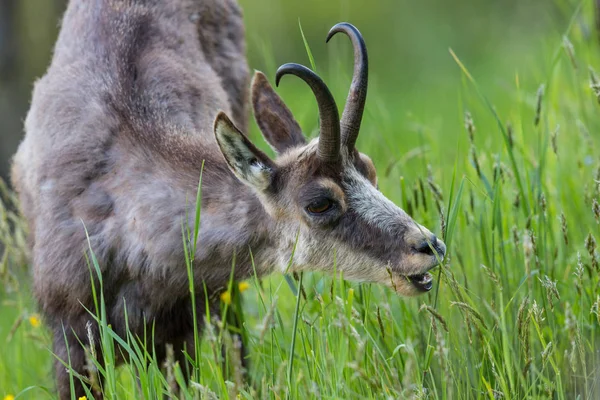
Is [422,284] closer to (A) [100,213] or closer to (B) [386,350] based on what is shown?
(B) [386,350]

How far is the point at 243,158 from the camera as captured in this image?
4.19 m

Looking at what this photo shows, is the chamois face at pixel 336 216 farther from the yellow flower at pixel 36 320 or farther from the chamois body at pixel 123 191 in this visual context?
the yellow flower at pixel 36 320

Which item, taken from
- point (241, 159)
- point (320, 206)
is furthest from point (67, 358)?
point (320, 206)

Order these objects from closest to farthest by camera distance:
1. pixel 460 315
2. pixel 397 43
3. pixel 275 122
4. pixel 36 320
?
pixel 460 315 → pixel 275 122 → pixel 36 320 → pixel 397 43

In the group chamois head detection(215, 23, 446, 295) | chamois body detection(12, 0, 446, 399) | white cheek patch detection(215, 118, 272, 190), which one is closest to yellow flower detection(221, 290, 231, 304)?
chamois body detection(12, 0, 446, 399)

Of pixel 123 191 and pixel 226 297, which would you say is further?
pixel 123 191

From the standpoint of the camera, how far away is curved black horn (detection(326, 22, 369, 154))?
4.08 m

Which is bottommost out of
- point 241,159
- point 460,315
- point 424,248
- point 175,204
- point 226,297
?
point 460,315

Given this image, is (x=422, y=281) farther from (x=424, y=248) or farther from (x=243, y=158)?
(x=243, y=158)

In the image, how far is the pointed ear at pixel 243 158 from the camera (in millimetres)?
4043

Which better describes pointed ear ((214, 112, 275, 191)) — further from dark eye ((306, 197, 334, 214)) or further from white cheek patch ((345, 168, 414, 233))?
white cheek patch ((345, 168, 414, 233))

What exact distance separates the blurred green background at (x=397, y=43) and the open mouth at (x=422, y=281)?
10.3 ft

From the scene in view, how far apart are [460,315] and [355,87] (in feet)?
3.89

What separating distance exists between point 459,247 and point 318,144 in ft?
3.30
